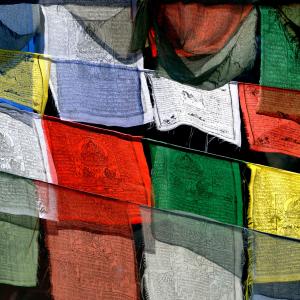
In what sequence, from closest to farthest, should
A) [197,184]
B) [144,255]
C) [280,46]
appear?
[280,46] → [197,184] → [144,255]

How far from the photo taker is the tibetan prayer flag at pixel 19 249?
13.0ft

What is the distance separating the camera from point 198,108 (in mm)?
3238

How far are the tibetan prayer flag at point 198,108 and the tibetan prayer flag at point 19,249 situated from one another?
100 centimetres

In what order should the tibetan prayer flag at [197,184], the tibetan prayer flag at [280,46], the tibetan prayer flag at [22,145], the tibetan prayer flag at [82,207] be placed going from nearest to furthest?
the tibetan prayer flag at [280,46] < the tibetan prayer flag at [197,184] < the tibetan prayer flag at [82,207] < the tibetan prayer flag at [22,145]

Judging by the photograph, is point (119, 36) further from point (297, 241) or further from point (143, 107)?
point (297, 241)

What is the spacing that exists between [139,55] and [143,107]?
229 mm

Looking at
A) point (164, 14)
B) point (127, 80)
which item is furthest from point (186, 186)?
point (164, 14)

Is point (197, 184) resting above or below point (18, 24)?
below

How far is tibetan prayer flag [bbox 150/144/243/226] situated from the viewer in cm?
327

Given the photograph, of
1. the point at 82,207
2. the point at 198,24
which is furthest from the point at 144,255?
the point at 198,24

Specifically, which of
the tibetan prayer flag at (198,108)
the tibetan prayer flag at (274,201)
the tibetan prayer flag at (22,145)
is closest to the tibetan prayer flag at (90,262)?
the tibetan prayer flag at (22,145)

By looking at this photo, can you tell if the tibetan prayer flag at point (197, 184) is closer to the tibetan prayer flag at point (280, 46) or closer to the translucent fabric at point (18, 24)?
the tibetan prayer flag at point (280, 46)

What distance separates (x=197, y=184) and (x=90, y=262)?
2.49 feet

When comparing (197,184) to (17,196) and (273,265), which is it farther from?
(17,196)
